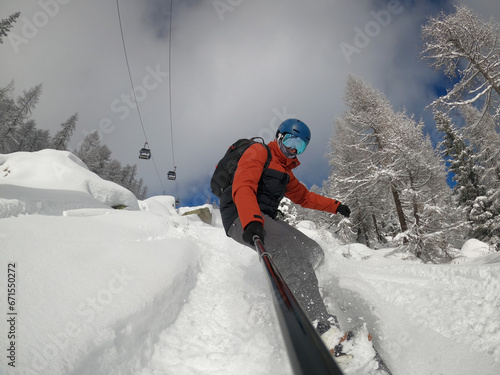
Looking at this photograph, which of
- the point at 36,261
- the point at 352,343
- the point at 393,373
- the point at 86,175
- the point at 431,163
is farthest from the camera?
the point at 86,175

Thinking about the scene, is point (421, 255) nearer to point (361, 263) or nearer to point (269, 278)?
point (361, 263)

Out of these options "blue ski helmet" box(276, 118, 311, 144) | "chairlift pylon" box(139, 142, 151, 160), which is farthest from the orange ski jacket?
"chairlift pylon" box(139, 142, 151, 160)

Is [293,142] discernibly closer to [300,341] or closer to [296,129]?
[296,129]

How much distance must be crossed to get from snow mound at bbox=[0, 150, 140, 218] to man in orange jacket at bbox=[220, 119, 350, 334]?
657 cm

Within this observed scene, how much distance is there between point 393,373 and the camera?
1.85m

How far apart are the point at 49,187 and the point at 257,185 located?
33.8 ft

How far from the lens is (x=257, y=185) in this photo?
2863 mm

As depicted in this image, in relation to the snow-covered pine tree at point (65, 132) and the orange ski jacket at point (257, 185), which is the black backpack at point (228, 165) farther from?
the snow-covered pine tree at point (65, 132)

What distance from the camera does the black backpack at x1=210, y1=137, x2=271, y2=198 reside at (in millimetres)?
3180

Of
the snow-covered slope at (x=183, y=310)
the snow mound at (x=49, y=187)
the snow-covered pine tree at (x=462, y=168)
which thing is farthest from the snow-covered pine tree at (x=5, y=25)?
the snow-covered pine tree at (x=462, y=168)

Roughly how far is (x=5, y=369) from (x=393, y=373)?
8.36 ft

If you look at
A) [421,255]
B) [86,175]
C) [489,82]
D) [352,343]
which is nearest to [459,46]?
[489,82]

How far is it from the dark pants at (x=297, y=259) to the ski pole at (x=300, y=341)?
1657 mm

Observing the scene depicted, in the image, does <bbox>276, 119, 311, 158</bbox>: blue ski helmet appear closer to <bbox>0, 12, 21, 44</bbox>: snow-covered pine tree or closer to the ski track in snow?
the ski track in snow
